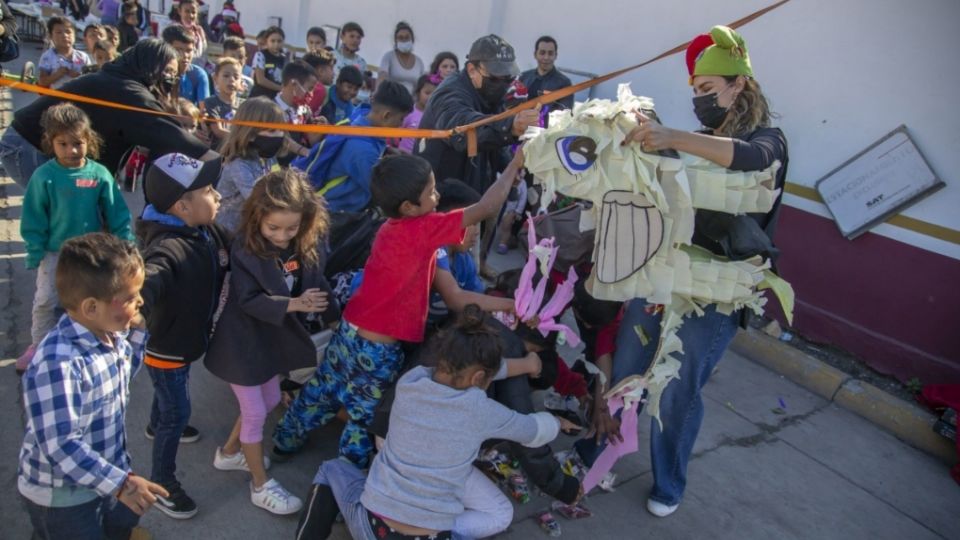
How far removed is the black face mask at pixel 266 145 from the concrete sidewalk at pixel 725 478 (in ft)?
3.97

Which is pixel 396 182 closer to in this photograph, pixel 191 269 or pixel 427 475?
pixel 191 269

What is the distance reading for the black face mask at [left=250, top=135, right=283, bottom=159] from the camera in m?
3.42

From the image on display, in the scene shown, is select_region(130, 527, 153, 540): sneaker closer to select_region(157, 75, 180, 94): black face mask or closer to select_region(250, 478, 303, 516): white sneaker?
select_region(250, 478, 303, 516): white sneaker

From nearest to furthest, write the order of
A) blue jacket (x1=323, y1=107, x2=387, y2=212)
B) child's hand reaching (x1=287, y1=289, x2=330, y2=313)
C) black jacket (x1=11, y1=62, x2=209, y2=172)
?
child's hand reaching (x1=287, y1=289, x2=330, y2=313) → black jacket (x1=11, y1=62, x2=209, y2=172) → blue jacket (x1=323, y1=107, x2=387, y2=212)

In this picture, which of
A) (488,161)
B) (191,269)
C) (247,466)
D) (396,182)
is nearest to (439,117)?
(488,161)

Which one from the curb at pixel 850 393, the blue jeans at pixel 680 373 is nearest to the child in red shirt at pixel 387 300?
the blue jeans at pixel 680 373

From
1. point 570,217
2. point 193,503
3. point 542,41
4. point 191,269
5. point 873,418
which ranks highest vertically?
point 542,41

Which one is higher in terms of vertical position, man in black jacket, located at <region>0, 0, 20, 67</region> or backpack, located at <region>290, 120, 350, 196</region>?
man in black jacket, located at <region>0, 0, 20, 67</region>

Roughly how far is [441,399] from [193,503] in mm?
1135

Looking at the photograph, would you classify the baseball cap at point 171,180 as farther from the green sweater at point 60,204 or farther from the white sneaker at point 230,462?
the white sneaker at point 230,462

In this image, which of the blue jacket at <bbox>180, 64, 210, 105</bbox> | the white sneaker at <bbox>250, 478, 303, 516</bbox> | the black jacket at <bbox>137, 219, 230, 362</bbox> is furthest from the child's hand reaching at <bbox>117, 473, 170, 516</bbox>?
the blue jacket at <bbox>180, 64, 210, 105</bbox>

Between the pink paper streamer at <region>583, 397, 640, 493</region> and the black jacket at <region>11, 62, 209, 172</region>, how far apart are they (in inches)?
93.5

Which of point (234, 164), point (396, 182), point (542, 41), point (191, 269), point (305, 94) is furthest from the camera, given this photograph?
point (542, 41)

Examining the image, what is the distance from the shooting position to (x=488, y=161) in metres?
3.80
